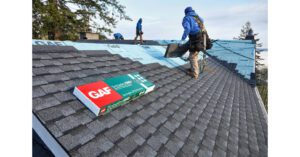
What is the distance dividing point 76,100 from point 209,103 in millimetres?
3230

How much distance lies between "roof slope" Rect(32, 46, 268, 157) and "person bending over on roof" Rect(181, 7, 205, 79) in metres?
1.27

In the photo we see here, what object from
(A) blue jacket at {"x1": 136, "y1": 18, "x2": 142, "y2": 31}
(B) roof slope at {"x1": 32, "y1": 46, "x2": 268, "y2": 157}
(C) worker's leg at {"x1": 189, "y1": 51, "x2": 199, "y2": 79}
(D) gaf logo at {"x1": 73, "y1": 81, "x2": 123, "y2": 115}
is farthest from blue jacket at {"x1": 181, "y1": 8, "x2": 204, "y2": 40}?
(A) blue jacket at {"x1": 136, "y1": 18, "x2": 142, "y2": 31}

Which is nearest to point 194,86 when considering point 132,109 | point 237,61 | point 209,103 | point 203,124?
point 209,103

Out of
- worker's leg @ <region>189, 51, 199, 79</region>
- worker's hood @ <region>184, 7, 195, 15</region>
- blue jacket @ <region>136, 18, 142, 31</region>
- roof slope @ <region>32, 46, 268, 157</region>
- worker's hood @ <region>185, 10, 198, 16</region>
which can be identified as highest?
blue jacket @ <region>136, 18, 142, 31</region>

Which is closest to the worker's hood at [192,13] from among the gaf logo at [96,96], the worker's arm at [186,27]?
the worker's arm at [186,27]

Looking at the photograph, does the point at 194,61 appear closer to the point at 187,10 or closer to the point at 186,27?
the point at 186,27

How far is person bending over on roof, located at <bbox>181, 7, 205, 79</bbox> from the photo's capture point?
5.48m

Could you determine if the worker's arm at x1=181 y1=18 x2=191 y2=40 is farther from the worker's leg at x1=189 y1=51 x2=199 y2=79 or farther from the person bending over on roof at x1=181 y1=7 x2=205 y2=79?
the worker's leg at x1=189 y1=51 x2=199 y2=79

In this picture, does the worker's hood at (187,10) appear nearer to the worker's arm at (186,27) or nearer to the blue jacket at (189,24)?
the blue jacket at (189,24)

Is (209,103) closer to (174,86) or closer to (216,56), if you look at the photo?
(174,86)

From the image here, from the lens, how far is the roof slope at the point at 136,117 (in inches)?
72.7

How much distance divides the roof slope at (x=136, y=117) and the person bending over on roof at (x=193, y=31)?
127 centimetres

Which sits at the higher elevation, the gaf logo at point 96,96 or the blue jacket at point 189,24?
the blue jacket at point 189,24

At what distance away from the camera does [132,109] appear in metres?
2.74
